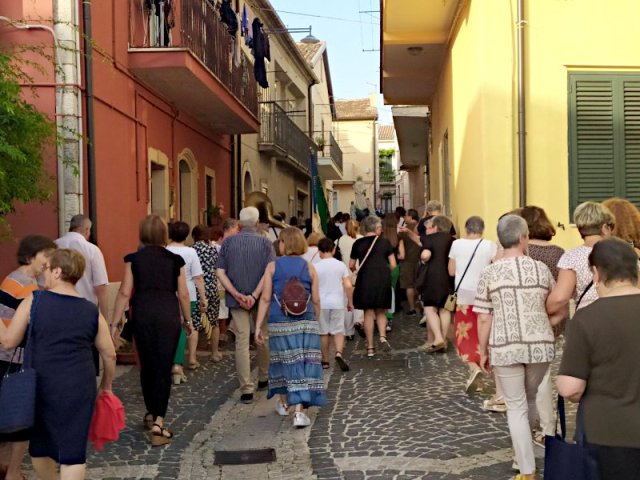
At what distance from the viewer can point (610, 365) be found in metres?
3.47

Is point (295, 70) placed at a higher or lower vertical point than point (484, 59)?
higher

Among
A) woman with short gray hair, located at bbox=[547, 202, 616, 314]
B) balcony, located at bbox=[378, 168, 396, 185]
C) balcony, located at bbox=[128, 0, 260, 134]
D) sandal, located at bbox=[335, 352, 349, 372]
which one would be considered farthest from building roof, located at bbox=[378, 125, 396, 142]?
woman with short gray hair, located at bbox=[547, 202, 616, 314]

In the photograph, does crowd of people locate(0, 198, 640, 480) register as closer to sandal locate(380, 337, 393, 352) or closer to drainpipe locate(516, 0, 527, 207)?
sandal locate(380, 337, 393, 352)

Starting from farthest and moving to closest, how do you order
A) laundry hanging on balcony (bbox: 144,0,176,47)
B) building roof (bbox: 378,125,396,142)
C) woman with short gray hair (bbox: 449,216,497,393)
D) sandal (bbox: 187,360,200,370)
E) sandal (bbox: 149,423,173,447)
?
1. building roof (bbox: 378,125,396,142)
2. laundry hanging on balcony (bbox: 144,0,176,47)
3. sandal (bbox: 187,360,200,370)
4. woman with short gray hair (bbox: 449,216,497,393)
5. sandal (bbox: 149,423,173,447)

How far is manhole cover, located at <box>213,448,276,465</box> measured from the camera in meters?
6.15

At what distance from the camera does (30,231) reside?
1030 cm

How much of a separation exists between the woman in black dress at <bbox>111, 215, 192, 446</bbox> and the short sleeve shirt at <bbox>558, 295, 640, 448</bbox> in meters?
3.96

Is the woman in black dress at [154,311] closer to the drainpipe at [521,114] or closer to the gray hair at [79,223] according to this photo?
the gray hair at [79,223]

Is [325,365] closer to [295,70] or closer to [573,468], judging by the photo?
[573,468]

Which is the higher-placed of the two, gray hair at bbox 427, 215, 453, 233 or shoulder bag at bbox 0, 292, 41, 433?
gray hair at bbox 427, 215, 453, 233

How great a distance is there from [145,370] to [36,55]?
519 cm

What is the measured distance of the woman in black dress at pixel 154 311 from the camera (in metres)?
6.75

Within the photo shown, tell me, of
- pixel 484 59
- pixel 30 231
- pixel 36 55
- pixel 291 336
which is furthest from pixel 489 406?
pixel 36 55

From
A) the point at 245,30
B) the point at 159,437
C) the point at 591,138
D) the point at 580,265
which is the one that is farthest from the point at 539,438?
the point at 245,30
